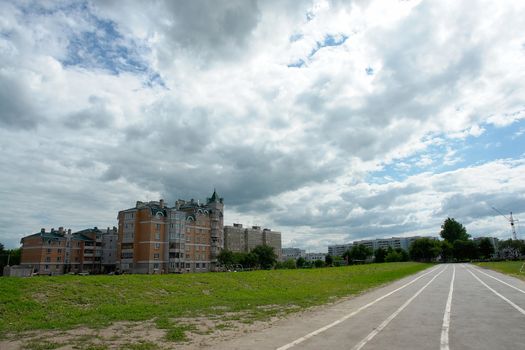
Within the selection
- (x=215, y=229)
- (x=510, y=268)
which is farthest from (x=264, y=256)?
(x=510, y=268)

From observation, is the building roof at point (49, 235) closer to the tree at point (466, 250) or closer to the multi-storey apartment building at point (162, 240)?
the multi-storey apartment building at point (162, 240)

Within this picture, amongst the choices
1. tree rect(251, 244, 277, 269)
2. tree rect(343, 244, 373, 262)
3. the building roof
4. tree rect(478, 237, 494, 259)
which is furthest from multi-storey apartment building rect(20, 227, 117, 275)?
tree rect(478, 237, 494, 259)

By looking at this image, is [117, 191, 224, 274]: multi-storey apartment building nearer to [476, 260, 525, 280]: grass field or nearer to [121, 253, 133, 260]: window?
[121, 253, 133, 260]: window

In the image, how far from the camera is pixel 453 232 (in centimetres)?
17600

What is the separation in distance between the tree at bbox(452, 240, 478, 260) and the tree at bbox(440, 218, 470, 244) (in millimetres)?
18346

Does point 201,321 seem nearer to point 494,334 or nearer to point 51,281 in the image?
point 494,334

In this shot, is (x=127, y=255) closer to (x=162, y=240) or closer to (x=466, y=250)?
(x=162, y=240)

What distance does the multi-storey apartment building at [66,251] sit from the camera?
101188 millimetres

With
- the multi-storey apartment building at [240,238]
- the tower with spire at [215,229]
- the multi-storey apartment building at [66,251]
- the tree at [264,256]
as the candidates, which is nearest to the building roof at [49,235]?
the multi-storey apartment building at [66,251]

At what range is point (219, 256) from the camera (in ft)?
364

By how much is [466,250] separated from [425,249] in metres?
15.1

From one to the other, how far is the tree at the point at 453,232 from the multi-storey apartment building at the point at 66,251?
465 ft

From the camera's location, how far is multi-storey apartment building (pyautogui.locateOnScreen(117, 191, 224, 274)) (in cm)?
9369

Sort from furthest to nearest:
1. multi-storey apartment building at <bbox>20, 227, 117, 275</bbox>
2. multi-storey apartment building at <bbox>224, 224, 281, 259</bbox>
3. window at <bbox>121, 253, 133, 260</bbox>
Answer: multi-storey apartment building at <bbox>224, 224, 281, 259</bbox>, multi-storey apartment building at <bbox>20, 227, 117, 275</bbox>, window at <bbox>121, 253, 133, 260</bbox>
